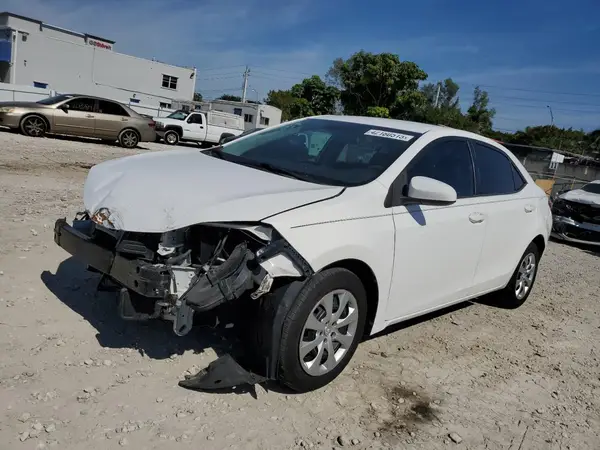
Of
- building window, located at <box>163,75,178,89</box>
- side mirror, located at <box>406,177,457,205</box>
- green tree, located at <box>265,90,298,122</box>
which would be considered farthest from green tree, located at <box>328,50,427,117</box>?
side mirror, located at <box>406,177,457,205</box>

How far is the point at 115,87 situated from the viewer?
4384 cm

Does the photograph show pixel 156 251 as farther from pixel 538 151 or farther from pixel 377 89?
pixel 377 89

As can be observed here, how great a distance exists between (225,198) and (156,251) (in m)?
0.51

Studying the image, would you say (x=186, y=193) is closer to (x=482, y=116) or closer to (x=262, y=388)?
(x=262, y=388)

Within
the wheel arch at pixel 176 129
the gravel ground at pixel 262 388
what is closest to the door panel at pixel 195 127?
the wheel arch at pixel 176 129

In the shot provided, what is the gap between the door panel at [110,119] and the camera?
1639cm

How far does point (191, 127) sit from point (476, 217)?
67.2 feet

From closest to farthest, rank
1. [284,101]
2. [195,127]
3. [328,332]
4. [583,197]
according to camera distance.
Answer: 1. [328,332]
2. [583,197]
3. [195,127]
4. [284,101]

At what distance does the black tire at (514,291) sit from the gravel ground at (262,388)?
0.96 ft

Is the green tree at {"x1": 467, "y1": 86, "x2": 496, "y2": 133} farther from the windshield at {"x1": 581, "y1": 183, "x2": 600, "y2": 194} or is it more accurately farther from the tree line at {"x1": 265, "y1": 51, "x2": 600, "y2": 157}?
the windshield at {"x1": 581, "y1": 183, "x2": 600, "y2": 194}

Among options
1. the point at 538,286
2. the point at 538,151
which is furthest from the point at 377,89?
the point at 538,286

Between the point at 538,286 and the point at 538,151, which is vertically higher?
the point at 538,151

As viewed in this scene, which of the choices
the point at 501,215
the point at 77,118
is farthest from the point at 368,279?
the point at 77,118

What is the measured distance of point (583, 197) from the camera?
11.5 meters
